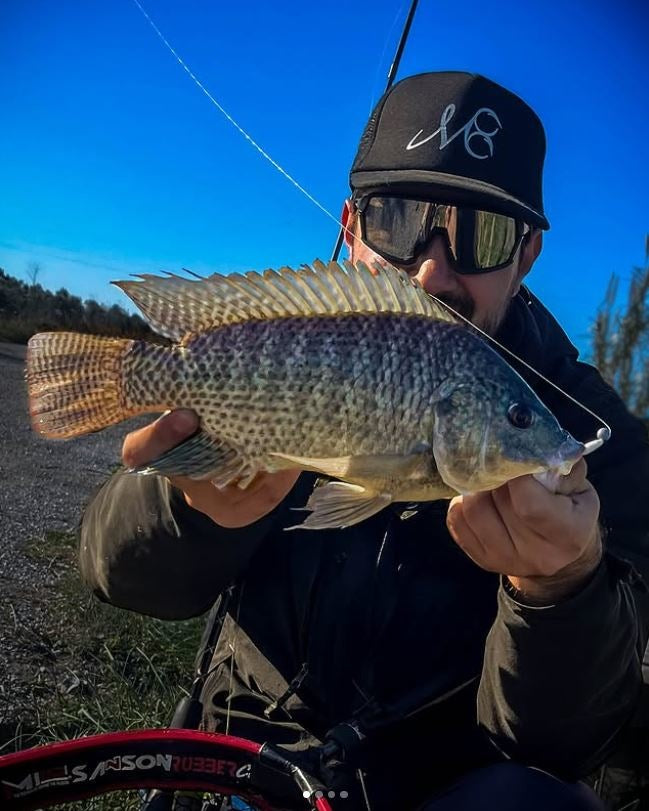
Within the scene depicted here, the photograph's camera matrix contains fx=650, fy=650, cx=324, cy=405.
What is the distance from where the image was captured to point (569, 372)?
2.87m

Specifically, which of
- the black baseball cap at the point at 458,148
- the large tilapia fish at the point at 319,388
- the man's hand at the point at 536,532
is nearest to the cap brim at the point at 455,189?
the black baseball cap at the point at 458,148

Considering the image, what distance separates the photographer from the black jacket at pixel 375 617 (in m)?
2.29

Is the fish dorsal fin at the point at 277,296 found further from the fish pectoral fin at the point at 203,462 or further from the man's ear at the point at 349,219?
the man's ear at the point at 349,219

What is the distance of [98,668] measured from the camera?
11.6 feet

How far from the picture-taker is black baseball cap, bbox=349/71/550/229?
2.93m

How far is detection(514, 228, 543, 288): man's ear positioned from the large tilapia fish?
1.27m

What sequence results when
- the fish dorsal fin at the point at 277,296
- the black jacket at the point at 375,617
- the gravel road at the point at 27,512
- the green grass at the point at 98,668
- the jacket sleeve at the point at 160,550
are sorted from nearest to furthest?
the fish dorsal fin at the point at 277,296 → the black jacket at the point at 375,617 → the jacket sleeve at the point at 160,550 → the green grass at the point at 98,668 → the gravel road at the point at 27,512

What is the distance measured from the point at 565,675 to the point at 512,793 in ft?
1.33

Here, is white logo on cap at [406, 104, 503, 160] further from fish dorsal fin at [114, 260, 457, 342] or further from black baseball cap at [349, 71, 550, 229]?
fish dorsal fin at [114, 260, 457, 342]

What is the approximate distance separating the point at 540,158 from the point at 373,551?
2.22m

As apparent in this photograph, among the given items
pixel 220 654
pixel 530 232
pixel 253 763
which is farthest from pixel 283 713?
pixel 530 232

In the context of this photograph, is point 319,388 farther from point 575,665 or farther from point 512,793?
point 512,793

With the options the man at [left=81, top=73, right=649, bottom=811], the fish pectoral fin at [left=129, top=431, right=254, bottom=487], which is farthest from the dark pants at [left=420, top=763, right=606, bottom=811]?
the fish pectoral fin at [left=129, top=431, right=254, bottom=487]

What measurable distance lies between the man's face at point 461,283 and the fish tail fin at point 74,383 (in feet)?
4.03
